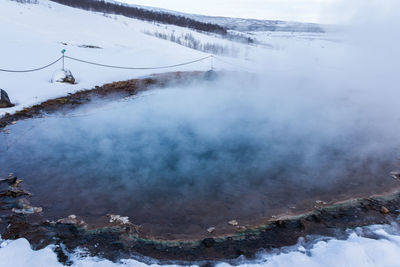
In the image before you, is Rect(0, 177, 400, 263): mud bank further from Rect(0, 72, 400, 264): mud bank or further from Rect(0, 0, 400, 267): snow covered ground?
Rect(0, 0, 400, 267): snow covered ground

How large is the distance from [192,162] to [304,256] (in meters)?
2.01

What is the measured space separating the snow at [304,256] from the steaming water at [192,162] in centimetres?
52

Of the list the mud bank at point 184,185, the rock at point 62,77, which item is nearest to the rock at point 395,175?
the mud bank at point 184,185

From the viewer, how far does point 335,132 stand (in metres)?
5.29

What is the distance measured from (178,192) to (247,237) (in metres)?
1.02

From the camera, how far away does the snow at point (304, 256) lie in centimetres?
219

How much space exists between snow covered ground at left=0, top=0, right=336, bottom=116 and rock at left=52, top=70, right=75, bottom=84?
0.78 feet

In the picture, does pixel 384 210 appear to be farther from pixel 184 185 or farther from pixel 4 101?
pixel 4 101

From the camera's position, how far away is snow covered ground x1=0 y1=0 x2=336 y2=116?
268 inches

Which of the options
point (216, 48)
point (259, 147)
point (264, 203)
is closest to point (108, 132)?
point (259, 147)

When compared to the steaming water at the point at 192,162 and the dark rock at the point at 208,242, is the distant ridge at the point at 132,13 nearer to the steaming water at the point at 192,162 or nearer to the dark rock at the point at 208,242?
the steaming water at the point at 192,162

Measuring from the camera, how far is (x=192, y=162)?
3.93 metres

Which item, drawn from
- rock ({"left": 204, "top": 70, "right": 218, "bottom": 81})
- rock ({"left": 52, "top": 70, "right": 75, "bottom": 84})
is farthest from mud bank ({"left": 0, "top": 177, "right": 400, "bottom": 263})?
rock ({"left": 204, "top": 70, "right": 218, "bottom": 81})

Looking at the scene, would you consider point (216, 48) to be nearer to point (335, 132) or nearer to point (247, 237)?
point (335, 132)
